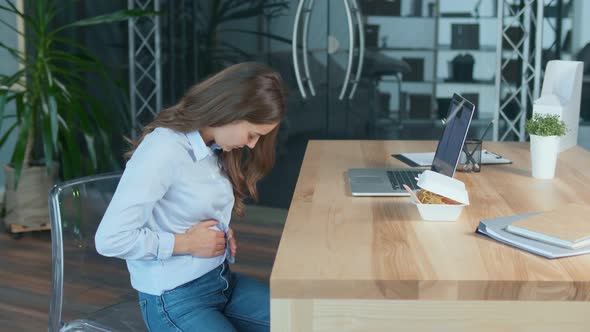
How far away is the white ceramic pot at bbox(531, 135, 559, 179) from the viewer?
2434 millimetres

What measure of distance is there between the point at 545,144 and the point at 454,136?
1.14 feet

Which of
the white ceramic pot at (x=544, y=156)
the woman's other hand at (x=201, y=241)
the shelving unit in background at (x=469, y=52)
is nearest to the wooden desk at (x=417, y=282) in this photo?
the woman's other hand at (x=201, y=241)

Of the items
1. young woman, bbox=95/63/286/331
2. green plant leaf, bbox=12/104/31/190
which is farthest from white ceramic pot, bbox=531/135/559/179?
green plant leaf, bbox=12/104/31/190

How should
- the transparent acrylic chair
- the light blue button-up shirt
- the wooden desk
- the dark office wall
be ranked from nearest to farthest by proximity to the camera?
the wooden desk
the light blue button-up shirt
the transparent acrylic chair
the dark office wall

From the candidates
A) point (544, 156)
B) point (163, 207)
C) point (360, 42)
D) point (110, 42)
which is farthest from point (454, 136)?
point (110, 42)

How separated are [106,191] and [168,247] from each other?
1.20 feet

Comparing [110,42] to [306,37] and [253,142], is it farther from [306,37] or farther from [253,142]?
[253,142]

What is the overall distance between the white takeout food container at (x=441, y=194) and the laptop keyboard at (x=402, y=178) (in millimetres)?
337

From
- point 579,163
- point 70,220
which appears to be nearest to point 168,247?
point 70,220

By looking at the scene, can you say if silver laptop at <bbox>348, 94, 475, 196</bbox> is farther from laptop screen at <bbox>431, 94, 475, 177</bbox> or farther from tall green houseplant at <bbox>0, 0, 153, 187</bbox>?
tall green houseplant at <bbox>0, 0, 153, 187</bbox>

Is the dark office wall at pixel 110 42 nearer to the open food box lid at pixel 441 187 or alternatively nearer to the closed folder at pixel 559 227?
the open food box lid at pixel 441 187

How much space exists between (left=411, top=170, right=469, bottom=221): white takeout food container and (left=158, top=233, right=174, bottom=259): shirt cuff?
57 cm

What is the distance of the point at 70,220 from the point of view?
203 centimetres

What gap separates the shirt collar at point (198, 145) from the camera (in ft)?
6.29
